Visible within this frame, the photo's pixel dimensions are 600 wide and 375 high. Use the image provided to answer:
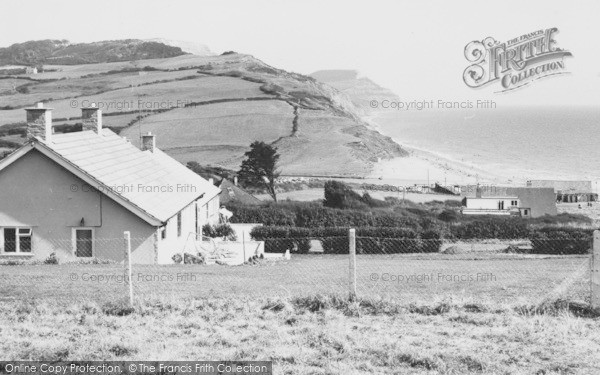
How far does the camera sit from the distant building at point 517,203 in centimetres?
6469

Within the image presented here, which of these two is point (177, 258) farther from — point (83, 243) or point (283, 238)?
point (283, 238)

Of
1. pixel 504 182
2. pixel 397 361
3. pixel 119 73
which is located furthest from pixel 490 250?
pixel 119 73

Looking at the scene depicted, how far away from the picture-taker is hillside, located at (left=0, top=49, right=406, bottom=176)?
109 m

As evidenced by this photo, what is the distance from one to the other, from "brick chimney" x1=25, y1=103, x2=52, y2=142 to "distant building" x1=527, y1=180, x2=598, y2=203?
66.1 meters

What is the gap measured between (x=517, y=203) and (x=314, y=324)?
185 feet

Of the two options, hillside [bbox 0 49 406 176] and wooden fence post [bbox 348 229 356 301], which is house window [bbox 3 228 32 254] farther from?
hillside [bbox 0 49 406 176]

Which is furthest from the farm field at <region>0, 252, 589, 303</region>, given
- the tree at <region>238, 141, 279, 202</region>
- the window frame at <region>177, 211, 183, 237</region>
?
the tree at <region>238, 141, 279, 202</region>

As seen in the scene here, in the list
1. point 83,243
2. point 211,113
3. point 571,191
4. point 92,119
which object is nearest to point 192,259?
point 83,243

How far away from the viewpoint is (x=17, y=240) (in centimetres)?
2378

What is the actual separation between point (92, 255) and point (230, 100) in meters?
113

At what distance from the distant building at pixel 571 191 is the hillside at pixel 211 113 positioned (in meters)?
26.6

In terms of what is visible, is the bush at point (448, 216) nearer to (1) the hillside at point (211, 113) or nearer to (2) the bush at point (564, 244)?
(2) the bush at point (564, 244)

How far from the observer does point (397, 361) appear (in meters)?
10.1

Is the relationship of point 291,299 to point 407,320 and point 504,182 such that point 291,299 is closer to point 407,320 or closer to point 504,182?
point 407,320
